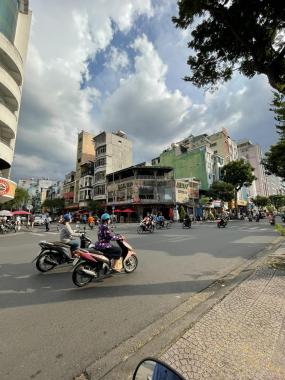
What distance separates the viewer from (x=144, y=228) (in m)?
18.2

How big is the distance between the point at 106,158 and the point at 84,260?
1855 inches

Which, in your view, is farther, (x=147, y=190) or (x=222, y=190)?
(x=222, y=190)

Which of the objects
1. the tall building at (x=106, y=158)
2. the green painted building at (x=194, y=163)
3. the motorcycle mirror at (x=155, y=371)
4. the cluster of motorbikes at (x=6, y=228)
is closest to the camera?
the motorcycle mirror at (x=155, y=371)

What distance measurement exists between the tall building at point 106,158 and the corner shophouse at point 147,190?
4.55 metres

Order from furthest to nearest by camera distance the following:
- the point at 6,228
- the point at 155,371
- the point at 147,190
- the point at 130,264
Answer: the point at 147,190 < the point at 6,228 < the point at 130,264 < the point at 155,371

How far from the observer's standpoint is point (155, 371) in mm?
1142

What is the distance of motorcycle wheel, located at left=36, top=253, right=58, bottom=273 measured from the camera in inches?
243

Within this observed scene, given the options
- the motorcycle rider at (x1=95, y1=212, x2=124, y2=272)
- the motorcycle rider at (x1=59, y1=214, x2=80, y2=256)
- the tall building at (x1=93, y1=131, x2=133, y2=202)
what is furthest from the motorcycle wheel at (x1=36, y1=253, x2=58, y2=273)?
the tall building at (x1=93, y1=131, x2=133, y2=202)

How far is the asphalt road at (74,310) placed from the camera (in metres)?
2.53

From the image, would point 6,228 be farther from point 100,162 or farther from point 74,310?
point 100,162

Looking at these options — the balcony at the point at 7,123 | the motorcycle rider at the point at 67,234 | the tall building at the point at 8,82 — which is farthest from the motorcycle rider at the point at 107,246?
the balcony at the point at 7,123

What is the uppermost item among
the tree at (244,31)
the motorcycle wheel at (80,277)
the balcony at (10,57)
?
the balcony at (10,57)

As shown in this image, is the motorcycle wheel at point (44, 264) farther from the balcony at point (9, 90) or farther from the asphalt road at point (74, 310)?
the balcony at point (9, 90)

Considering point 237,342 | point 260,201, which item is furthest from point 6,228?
point 260,201
